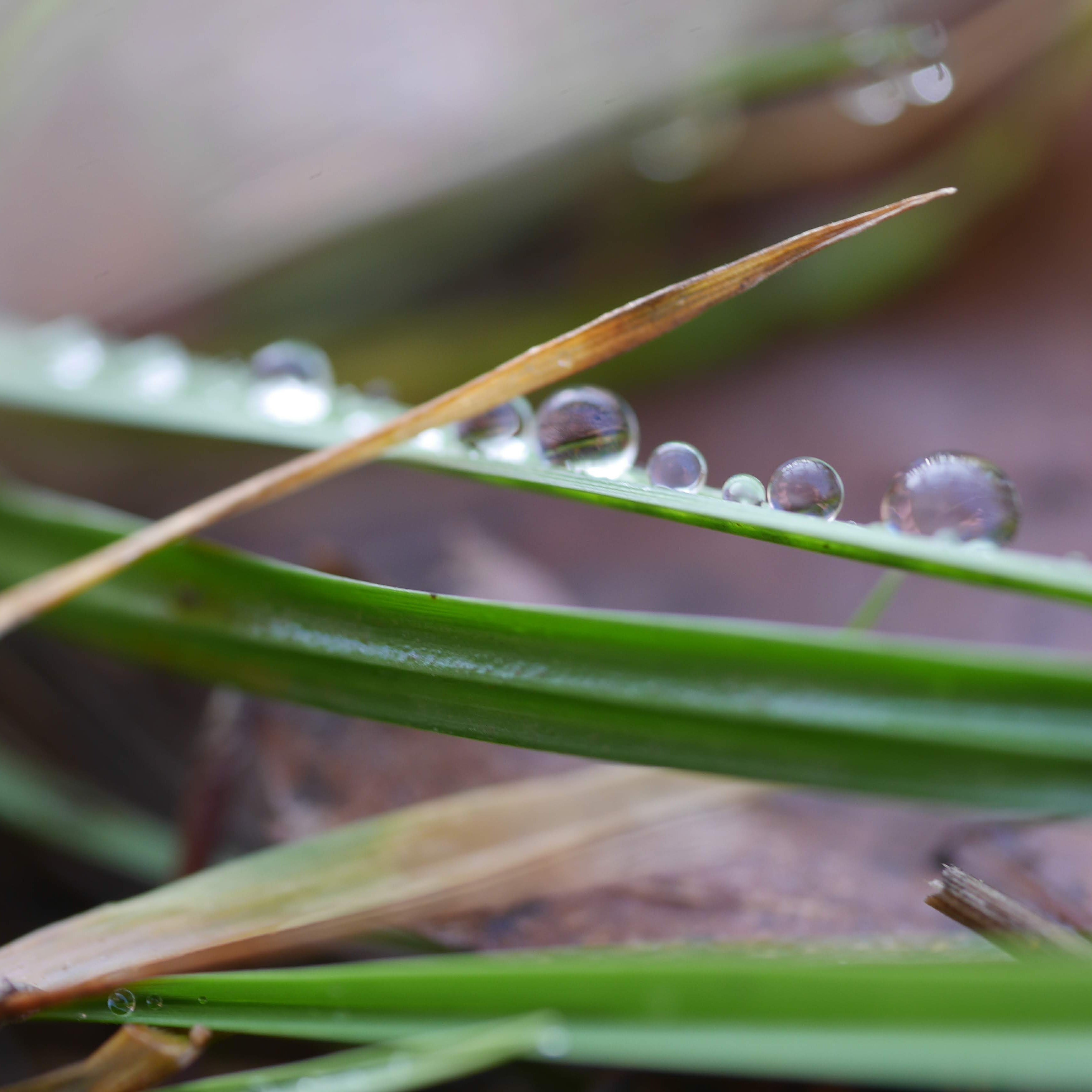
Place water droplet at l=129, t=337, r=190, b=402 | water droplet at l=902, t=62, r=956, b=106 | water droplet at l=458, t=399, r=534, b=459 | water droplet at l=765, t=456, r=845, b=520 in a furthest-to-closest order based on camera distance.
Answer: water droplet at l=902, t=62, r=956, b=106, water droplet at l=129, t=337, r=190, b=402, water droplet at l=458, t=399, r=534, b=459, water droplet at l=765, t=456, r=845, b=520

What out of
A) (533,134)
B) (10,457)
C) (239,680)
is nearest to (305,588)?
(239,680)

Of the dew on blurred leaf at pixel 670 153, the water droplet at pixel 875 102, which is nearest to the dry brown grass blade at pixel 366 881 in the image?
the dew on blurred leaf at pixel 670 153

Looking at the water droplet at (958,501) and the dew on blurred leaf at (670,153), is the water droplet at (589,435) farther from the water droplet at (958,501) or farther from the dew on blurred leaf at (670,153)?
the dew on blurred leaf at (670,153)

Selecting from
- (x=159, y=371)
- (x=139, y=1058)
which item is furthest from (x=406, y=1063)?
(x=159, y=371)

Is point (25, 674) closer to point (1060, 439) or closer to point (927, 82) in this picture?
point (1060, 439)

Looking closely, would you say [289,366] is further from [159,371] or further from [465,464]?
[465,464]

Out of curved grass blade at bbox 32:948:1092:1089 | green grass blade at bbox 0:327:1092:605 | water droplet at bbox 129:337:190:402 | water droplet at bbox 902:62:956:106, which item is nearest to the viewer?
curved grass blade at bbox 32:948:1092:1089

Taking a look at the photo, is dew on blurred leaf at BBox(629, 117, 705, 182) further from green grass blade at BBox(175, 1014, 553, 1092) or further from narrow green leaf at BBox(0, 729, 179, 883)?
green grass blade at BBox(175, 1014, 553, 1092)

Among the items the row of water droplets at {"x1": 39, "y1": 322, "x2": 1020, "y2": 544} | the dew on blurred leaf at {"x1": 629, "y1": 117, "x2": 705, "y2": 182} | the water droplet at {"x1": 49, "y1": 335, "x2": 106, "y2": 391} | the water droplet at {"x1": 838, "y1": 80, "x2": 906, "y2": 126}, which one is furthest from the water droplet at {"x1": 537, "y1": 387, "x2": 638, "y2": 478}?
the water droplet at {"x1": 838, "y1": 80, "x2": 906, "y2": 126}
